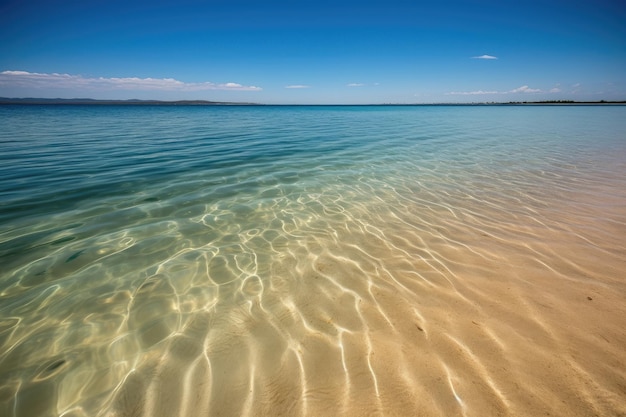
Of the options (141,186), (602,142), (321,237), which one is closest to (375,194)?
(321,237)

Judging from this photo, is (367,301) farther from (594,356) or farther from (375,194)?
(375,194)

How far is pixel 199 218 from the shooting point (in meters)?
4.65

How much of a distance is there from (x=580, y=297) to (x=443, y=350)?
1683mm

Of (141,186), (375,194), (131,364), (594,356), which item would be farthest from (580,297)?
(141,186)

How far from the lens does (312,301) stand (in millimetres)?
2680

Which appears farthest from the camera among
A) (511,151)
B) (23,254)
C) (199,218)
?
(511,151)

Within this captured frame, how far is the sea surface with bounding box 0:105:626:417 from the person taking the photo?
178cm

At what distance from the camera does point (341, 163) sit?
888cm

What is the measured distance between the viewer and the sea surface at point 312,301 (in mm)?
1781

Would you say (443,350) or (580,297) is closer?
(443,350)

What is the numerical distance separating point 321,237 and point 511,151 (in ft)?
35.6

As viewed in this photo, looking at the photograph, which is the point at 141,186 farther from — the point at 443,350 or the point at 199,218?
the point at 443,350

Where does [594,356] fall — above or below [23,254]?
above

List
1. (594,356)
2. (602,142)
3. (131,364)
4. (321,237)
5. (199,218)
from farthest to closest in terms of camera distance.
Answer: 1. (602,142)
2. (199,218)
3. (321,237)
4. (131,364)
5. (594,356)
